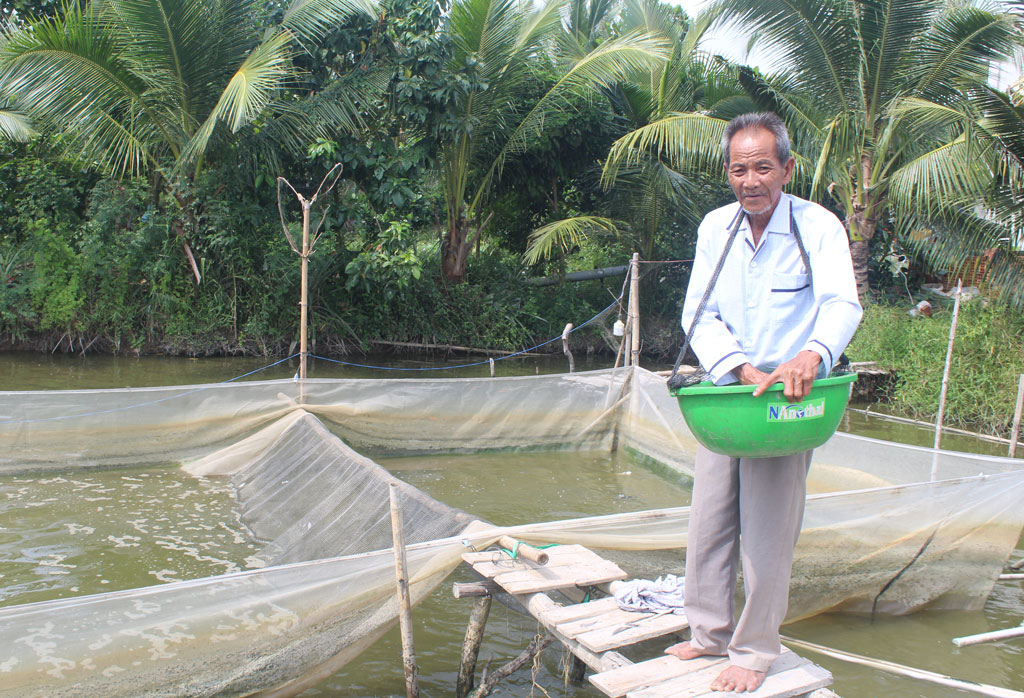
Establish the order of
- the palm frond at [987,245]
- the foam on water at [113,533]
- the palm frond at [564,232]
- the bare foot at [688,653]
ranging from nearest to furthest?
the bare foot at [688,653] < the foam on water at [113,533] < the palm frond at [987,245] < the palm frond at [564,232]

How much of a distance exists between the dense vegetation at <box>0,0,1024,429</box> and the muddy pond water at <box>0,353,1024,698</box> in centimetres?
311

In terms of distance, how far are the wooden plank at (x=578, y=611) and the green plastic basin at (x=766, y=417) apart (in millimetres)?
1102

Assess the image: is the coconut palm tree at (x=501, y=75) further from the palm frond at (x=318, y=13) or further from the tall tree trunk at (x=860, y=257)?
the tall tree trunk at (x=860, y=257)

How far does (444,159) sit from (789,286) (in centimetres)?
1051

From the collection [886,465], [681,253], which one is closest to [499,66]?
[681,253]

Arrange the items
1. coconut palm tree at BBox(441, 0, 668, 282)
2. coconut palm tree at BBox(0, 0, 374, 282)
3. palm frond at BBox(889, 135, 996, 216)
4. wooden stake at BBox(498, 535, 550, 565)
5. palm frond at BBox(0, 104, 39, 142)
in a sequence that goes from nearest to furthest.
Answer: wooden stake at BBox(498, 535, 550, 565), palm frond at BBox(889, 135, 996, 216), coconut palm tree at BBox(0, 0, 374, 282), palm frond at BBox(0, 104, 39, 142), coconut palm tree at BBox(441, 0, 668, 282)

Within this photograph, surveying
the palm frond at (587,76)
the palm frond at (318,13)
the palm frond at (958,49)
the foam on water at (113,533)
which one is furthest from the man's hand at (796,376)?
the palm frond at (318,13)

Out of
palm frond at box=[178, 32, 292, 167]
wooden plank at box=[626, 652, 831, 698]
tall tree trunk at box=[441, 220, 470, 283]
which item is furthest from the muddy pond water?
tall tree trunk at box=[441, 220, 470, 283]

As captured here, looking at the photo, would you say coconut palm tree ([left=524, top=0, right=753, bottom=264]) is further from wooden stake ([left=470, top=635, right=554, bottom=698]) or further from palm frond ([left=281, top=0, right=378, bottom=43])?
wooden stake ([left=470, top=635, right=554, bottom=698])

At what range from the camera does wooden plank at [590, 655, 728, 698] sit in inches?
92.2

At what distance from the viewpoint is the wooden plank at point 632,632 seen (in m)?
2.67

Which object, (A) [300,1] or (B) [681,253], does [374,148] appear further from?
(B) [681,253]

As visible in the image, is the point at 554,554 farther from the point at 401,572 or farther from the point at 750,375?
the point at 750,375

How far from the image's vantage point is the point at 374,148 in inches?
437
